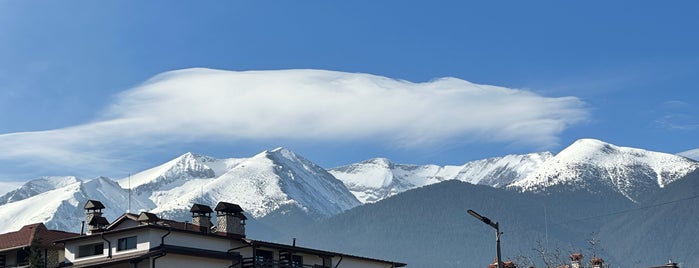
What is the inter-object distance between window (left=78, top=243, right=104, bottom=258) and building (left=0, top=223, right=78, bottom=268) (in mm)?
2097

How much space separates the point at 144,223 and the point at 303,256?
596 inches

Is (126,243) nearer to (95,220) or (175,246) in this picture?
(175,246)

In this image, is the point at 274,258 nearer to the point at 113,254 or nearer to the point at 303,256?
the point at 303,256

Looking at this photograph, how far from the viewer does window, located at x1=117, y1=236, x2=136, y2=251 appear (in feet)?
291

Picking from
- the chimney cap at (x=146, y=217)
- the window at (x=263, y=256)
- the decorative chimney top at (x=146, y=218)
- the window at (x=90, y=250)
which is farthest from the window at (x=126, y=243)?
the window at (x=263, y=256)

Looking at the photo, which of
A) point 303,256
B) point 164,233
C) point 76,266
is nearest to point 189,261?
point 164,233

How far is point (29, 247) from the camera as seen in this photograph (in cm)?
9662

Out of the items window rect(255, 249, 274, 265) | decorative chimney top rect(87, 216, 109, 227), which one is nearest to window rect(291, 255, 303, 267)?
window rect(255, 249, 274, 265)

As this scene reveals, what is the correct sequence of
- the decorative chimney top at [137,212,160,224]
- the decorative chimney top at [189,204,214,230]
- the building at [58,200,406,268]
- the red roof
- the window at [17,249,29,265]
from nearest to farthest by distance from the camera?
the building at [58,200,406,268]
the decorative chimney top at [137,212,160,224]
the window at [17,249,29,265]
the red roof
the decorative chimney top at [189,204,214,230]

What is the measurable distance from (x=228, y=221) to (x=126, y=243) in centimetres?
1032

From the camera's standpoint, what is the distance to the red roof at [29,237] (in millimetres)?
98188

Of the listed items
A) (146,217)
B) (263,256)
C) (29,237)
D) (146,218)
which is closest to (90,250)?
(146,218)

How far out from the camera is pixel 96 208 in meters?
98.9

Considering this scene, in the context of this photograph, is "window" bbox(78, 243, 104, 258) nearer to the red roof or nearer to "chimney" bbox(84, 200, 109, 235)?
"chimney" bbox(84, 200, 109, 235)
